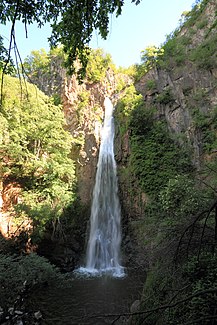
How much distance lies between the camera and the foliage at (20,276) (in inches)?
263

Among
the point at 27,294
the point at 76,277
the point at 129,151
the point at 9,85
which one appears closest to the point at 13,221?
the point at 76,277

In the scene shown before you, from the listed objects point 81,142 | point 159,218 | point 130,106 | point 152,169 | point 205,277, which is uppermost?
point 130,106

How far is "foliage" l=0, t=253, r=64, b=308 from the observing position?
21.9 ft

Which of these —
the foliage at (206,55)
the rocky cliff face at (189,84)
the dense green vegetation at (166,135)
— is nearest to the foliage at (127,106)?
the dense green vegetation at (166,135)

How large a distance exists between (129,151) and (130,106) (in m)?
3.14

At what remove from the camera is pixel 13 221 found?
1136 cm

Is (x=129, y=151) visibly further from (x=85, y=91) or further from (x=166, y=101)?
(x=85, y=91)

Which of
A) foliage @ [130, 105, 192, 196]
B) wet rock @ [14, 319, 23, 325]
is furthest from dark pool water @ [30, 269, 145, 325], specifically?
foliage @ [130, 105, 192, 196]

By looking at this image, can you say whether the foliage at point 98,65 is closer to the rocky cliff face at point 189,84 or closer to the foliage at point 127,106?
the rocky cliff face at point 189,84

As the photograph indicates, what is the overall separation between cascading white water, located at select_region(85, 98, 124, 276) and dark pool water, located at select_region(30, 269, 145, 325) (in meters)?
1.58

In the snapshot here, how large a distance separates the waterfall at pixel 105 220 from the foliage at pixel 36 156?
178 centimetres

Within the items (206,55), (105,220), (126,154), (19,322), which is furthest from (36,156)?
(206,55)

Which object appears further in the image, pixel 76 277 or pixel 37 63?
pixel 37 63

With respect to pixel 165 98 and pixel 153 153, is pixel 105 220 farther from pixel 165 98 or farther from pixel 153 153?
pixel 165 98
